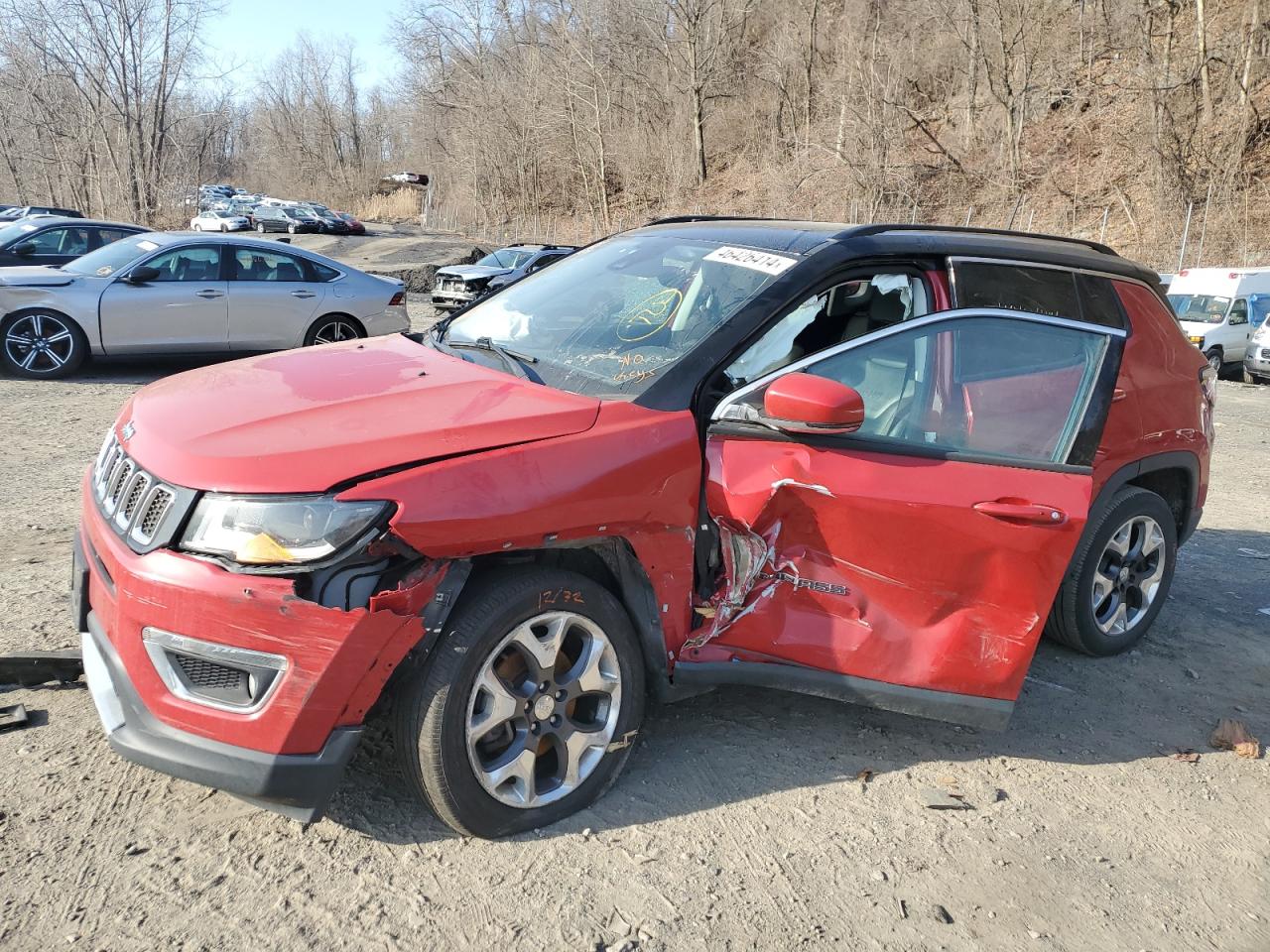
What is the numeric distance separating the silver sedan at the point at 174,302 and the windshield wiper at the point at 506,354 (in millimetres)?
6332

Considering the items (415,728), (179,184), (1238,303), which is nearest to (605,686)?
(415,728)

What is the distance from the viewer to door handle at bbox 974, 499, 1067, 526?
10.7 feet

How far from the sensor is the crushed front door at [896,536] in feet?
10.4

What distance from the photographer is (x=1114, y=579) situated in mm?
4520

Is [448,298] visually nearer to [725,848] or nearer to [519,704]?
[519,704]

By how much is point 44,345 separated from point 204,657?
9226 millimetres

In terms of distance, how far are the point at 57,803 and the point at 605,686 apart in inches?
65.0

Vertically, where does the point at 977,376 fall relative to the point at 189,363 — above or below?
above

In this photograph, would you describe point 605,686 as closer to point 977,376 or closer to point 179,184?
point 977,376

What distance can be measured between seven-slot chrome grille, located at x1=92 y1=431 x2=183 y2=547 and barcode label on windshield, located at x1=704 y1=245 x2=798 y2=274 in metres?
2.02

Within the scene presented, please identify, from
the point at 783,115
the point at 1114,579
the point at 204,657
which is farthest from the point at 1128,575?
the point at 783,115

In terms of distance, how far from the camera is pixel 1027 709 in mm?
4062

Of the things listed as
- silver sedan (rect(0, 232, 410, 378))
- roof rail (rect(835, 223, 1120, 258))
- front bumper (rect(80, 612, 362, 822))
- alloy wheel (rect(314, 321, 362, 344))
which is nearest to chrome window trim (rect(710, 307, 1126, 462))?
roof rail (rect(835, 223, 1120, 258))

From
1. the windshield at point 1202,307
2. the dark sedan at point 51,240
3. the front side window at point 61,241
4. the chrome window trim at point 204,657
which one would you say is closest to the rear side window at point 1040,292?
the chrome window trim at point 204,657
